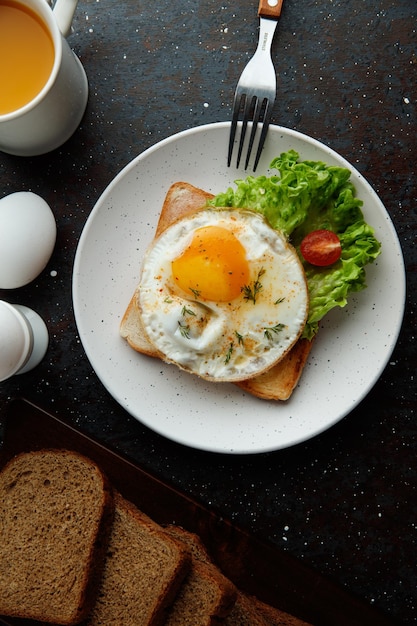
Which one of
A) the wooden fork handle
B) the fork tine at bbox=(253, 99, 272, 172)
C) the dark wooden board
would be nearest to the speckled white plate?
the fork tine at bbox=(253, 99, 272, 172)

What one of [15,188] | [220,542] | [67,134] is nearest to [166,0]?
[67,134]

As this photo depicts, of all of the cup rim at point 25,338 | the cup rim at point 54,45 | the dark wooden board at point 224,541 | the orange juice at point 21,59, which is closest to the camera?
the cup rim at point 54,45

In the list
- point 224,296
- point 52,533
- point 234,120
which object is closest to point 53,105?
point 234,120

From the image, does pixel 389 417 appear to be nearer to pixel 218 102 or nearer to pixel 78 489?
pixel 78 489

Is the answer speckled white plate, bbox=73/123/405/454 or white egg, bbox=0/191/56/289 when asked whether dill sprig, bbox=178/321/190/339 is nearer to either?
speckled white plate, bbox=73/123/405/454

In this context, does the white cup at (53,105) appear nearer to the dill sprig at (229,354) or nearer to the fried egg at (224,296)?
the fried egg at (224,296)

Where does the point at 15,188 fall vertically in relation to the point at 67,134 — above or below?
below

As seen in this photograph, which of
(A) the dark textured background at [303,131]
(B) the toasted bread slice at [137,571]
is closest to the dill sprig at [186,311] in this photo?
(A) the dark textured background at [303,131]
